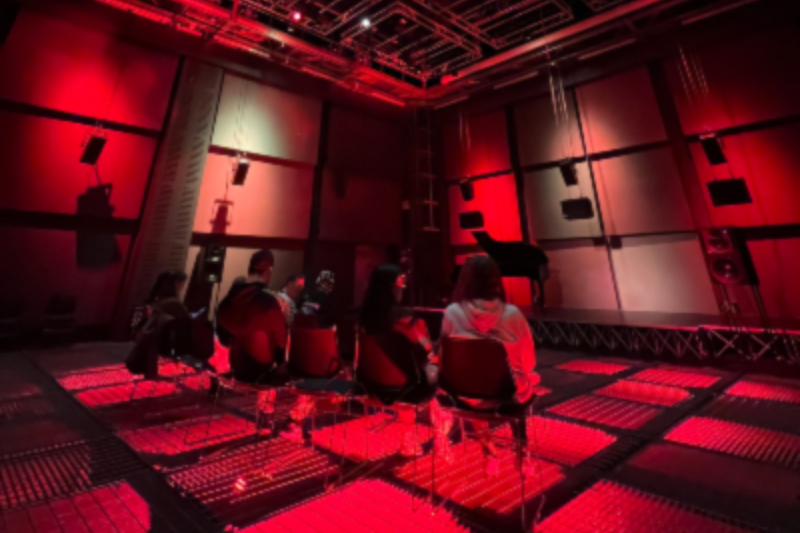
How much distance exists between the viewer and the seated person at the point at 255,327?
7.91 feet

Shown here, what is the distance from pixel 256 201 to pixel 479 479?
6.91m

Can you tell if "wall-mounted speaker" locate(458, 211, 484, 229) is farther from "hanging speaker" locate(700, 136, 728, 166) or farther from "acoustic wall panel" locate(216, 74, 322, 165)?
"hanging speaker" locate(700, 136, 728, 166)

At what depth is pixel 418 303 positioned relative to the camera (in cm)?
912

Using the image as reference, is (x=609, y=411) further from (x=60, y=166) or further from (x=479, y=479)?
(x=60, y=166)

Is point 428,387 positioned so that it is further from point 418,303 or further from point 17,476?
point 418,303

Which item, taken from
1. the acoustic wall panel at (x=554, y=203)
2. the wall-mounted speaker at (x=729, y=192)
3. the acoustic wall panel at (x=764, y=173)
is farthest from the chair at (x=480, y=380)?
the acoustic wall panel at (x=554, y=203)

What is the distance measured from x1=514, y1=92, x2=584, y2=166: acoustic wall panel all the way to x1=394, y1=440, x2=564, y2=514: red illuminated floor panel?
6.86 meters

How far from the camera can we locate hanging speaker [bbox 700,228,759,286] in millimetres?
4836

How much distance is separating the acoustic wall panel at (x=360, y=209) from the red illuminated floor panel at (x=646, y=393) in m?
6.29

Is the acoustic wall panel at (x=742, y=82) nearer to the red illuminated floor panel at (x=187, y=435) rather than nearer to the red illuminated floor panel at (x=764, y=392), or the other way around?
the red illuminated floor panel at (x=764, y=392)

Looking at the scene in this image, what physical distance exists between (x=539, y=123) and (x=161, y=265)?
7.66 m

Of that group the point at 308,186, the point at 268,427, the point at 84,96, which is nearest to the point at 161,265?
the point at 84,96

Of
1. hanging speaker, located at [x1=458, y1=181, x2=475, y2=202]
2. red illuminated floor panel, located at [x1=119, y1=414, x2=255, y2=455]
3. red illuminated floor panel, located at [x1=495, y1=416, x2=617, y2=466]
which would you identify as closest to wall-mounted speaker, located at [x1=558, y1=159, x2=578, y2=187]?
hanging speaker, located at [x1=458, y1=181, x2=475, y2=202]

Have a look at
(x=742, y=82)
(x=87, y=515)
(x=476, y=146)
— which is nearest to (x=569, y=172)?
(x=476, y=146)
